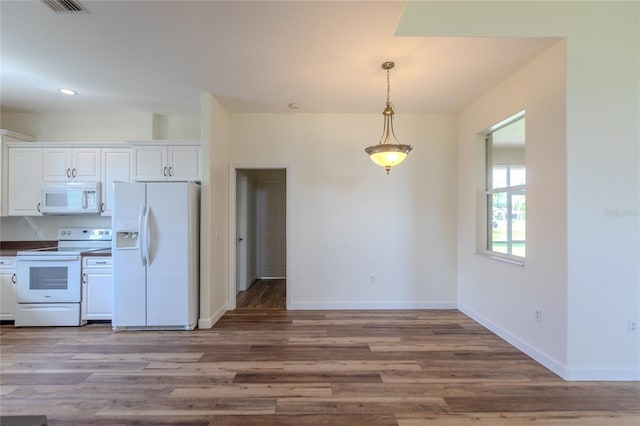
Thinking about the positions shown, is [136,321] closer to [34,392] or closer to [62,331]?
[62,331]

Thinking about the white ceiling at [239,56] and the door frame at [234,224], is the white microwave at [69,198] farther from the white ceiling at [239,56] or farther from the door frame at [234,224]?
the door frame at [234,224]

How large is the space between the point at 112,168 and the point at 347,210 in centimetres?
334

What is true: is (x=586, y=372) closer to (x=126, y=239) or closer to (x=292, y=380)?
(x=292, y=380)

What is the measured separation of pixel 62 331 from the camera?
356 cm

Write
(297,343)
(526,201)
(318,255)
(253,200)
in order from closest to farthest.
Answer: (526,201) → (297,343) → (318,255) → (253,200)

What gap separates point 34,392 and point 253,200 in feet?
14.8

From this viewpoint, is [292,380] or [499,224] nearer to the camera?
[292,380]

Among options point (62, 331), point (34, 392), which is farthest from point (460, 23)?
point (62, 331)

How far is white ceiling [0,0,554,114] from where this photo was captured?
7.31 ft

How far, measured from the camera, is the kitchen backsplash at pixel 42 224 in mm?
4344

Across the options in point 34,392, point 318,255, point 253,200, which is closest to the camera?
point 34,392

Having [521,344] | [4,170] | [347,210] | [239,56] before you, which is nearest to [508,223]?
[521,344]

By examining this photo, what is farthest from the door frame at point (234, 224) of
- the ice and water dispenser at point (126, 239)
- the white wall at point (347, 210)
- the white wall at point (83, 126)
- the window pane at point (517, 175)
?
the window pane at point (517, 175)

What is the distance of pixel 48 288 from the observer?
12.1 feet
